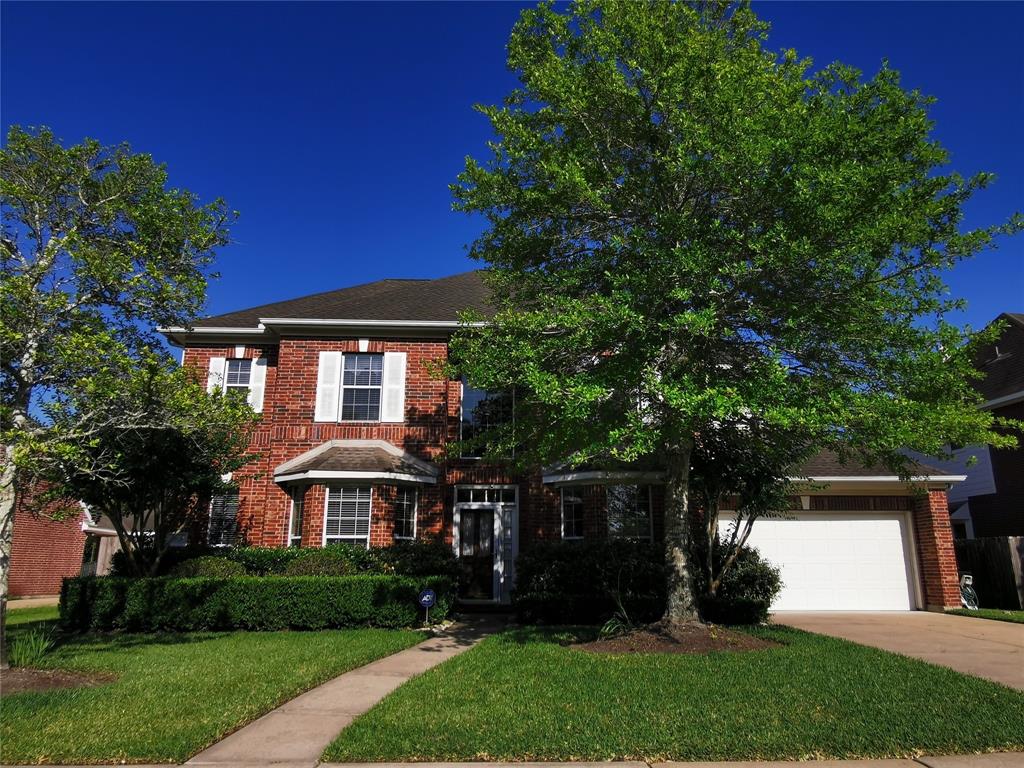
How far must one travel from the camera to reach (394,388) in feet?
52.7

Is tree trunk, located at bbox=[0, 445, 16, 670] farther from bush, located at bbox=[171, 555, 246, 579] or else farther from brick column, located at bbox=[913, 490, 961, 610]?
brick column, located at bbox=[913, 490, 961, 610]

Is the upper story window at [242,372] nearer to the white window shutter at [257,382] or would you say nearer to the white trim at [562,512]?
the white window shutter at [257,382]

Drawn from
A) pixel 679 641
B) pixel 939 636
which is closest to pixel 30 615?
pixel 679 641

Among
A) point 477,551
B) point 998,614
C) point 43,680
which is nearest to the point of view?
point 43,680

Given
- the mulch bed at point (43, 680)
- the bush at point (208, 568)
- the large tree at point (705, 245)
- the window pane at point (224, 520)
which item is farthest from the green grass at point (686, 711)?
the window pane at point (224, 520)

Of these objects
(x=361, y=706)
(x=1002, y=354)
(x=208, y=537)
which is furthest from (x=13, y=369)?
(x=1002, y=354)

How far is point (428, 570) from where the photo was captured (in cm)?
1341

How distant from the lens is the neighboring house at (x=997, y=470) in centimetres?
1788

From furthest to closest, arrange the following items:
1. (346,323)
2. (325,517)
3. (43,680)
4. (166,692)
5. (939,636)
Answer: (346,323) < (325,517) < (939,636) < (43,680) < (166,692)

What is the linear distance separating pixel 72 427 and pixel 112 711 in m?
3.68

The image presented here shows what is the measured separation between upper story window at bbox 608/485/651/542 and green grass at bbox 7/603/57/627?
1230 cm

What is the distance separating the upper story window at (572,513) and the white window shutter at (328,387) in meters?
5.83

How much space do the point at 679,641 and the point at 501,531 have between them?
22.3ft

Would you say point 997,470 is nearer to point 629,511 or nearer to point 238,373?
point 629,511
